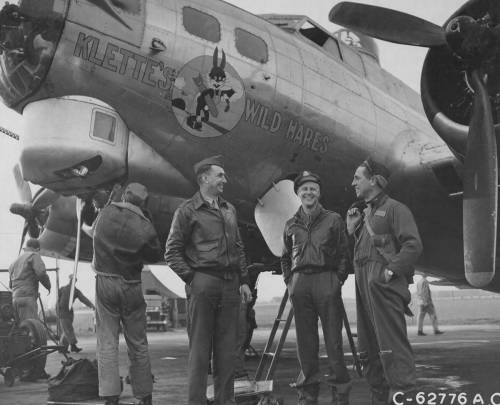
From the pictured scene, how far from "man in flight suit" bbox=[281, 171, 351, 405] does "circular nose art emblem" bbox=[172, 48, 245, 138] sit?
2023 mm

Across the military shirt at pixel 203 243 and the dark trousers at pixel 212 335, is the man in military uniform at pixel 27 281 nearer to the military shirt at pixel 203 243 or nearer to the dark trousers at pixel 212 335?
the military shirt at pixel 203 243

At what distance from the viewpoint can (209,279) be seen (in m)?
5.12

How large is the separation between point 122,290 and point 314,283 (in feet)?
5.76

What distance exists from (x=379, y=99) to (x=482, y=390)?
4816mm

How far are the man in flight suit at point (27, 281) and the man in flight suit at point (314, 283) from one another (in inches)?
211

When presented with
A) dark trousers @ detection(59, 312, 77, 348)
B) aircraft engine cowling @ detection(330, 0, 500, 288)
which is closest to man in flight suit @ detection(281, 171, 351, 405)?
aircraft engine cowling @ detection(330, 0, 500, 288)

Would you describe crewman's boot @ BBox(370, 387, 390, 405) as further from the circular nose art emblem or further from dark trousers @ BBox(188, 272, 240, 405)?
the circular nose art emblem

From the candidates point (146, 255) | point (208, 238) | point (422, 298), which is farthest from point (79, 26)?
point (422, 298)

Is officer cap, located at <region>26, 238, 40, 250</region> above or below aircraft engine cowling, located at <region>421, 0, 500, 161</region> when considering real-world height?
below

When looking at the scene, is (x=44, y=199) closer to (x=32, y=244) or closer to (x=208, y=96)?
(x=32, y=244)

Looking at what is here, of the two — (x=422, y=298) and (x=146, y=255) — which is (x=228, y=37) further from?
(x=422, y=298)

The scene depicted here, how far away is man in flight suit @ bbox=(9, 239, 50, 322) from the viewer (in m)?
9.75

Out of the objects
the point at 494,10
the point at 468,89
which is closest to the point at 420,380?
the point at 468,89

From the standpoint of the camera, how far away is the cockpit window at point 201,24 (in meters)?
7.54
